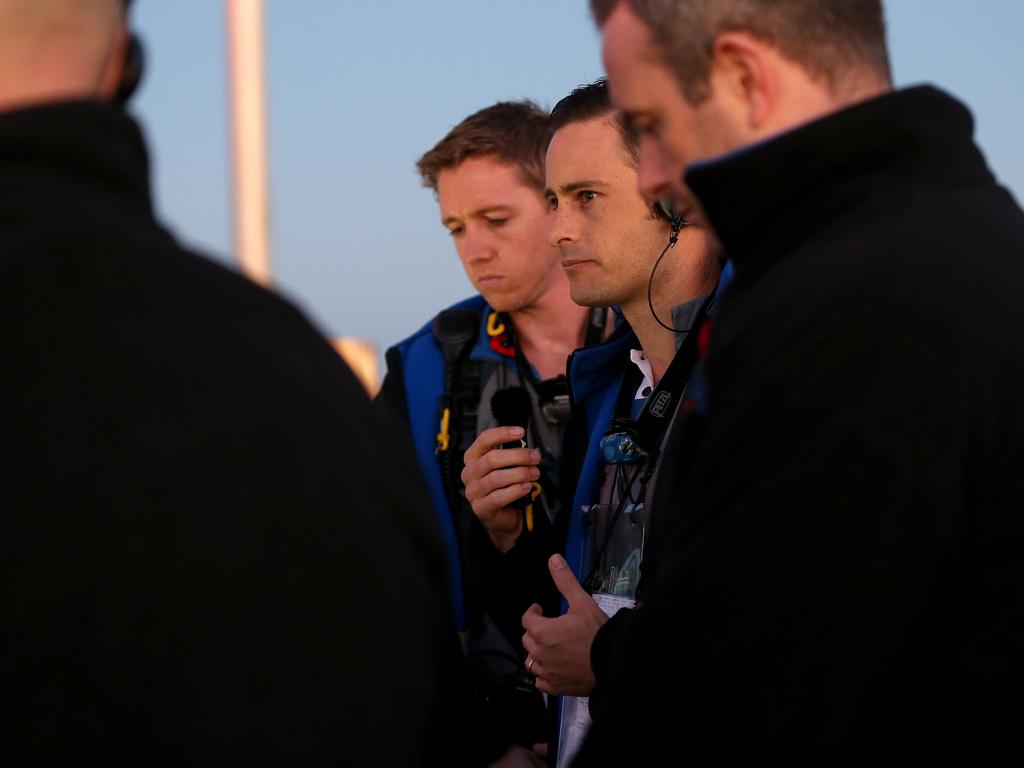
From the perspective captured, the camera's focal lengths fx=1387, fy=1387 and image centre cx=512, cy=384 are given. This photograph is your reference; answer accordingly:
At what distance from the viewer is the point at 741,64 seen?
193 centimetres

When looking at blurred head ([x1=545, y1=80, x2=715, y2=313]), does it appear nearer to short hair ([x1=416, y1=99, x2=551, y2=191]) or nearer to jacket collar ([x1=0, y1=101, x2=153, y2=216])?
short hair ([x1=416, y1=99, x2=551, y2=191])

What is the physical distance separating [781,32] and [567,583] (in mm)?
1625

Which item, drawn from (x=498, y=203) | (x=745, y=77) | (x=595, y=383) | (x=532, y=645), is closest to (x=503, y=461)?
(x=595, y=383)

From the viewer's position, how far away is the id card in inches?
128

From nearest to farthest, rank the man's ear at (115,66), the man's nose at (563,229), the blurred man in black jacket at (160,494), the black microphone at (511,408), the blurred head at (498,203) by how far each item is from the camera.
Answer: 1. the blurred man in black jacket at (160,494)
2. the man's ear at (115,66)
3. the man's nose at (563,229)
4. the black microphone at (511,408)
5. the blurred head at (498,203)

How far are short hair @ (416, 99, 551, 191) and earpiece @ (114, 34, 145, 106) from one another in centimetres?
301

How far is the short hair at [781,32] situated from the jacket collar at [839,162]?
10cm

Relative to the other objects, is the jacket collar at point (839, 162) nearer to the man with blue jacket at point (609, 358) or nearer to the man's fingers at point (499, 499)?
the man with blue jacket at point (609, 358)

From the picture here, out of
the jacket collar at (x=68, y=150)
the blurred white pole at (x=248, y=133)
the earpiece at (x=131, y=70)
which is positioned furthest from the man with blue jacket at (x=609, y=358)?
the blurred white pole at (x=248, y=133)

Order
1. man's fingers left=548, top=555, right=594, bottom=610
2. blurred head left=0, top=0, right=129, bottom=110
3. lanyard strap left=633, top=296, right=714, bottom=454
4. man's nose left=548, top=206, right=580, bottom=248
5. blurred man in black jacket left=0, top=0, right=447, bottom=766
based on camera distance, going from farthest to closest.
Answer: man's nose left=548, top=206, right=580, bottom=248
lanyard strap left=633, top=296, right=714, bottom=454
man's fingers left=548, top=555, right=594, bottom=610
blurred head left=0, top=0, right=129, bottom=110
blurred man in black jacket left=0, top=0, right=447, bottom=766

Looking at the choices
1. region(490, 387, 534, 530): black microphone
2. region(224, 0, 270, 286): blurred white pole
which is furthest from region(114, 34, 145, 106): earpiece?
region(224, 0, 270, 286): blurred white pole

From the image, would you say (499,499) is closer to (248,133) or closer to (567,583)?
(567,583)

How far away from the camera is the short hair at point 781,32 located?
6.26 ft

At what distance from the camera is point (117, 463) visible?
58.0 inches
